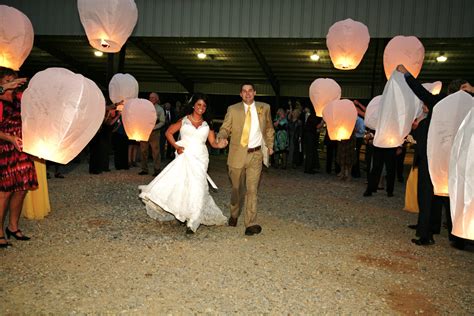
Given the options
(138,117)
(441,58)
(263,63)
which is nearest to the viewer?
(138,117)

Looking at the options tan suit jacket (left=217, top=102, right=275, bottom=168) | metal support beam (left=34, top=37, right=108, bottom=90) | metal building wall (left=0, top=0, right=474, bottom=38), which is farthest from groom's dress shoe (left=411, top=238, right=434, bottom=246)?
metal support beam (left=34, top=37, right=108, bottom=90)

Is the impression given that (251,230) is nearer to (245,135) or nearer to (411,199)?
(245,135)

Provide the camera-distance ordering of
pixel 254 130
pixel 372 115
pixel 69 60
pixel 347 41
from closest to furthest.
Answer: pixel 254 130, pixel 372 115, pixel 347 41, pixel 69 60

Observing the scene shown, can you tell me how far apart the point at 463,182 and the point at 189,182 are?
10.9 feet

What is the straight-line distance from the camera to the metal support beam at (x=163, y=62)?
62.2ft

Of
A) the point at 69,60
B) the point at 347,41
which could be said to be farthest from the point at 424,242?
the point at 69,60

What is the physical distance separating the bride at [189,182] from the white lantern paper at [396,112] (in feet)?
6.68

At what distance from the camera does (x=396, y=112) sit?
5691 millimetres

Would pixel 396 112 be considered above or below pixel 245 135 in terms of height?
above

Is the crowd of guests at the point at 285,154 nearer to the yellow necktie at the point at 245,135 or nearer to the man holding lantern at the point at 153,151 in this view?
the man holding lantern at the point at 153,151

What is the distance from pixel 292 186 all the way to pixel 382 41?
8.27 metres

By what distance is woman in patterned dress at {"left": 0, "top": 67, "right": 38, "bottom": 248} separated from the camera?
4582 mm

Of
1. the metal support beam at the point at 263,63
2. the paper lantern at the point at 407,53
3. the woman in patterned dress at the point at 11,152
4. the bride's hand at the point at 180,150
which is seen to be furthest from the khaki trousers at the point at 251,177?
the metal support beam at the point at 263,63

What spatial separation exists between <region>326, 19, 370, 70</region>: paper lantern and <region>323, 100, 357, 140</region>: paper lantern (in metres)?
0.84
